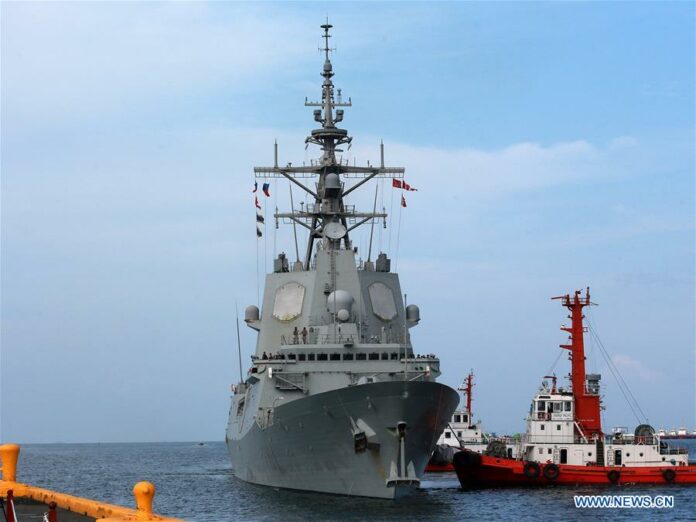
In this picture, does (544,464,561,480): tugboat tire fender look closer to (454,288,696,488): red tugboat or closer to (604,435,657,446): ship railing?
(454,288,696,488): red tugboat

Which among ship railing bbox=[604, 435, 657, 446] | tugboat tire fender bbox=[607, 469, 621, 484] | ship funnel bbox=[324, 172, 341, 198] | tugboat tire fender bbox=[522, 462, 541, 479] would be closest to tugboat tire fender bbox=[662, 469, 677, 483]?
ship railing bbox=[604, 435, 657, 446]

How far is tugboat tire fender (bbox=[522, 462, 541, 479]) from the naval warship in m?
6.29

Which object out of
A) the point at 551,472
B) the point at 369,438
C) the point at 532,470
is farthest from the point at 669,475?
the point at 369,438

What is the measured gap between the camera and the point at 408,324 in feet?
138

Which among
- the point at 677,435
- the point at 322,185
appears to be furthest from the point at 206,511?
the point at 677,435

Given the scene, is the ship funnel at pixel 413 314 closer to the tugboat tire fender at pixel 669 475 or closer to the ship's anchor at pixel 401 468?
the ship's anchor at pixel 401 468

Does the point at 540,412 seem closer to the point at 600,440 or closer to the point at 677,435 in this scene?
the point at 600,440

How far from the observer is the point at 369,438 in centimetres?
3247

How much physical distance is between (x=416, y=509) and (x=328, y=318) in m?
9.28

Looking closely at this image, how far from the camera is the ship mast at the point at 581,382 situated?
4438cm

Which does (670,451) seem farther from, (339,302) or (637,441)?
(339,302)

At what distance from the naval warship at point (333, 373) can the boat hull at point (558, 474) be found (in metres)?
5.96

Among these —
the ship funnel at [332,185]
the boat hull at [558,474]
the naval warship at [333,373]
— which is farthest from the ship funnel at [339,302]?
the boat hull at [558,474]

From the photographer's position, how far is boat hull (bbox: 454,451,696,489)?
41.9 m
